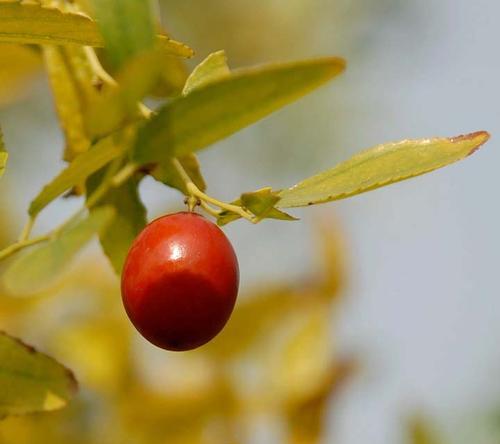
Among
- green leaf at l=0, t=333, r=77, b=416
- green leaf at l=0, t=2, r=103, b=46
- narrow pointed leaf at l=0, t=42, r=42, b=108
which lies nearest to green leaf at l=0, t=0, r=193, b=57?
green leaf at l=0, t=2, r=103, b=46

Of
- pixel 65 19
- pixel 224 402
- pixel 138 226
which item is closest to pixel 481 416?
pixel 224 402

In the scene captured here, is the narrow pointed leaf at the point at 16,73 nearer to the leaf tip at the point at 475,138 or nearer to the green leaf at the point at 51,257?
the green leaf at the point at 51,257

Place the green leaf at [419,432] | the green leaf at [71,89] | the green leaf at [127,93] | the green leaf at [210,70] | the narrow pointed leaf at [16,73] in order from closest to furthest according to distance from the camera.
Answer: the green leaf at [127,93] < the green leaf at [210,70] < the green leaf at [71,89] < the green leaf at [419,432] < the narrow pointed leaf at [16,73]

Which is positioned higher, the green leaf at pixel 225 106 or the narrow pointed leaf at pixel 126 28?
the narrow pointed leaf at pixel 126 28

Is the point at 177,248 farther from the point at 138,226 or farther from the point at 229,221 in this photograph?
the point at 138,226

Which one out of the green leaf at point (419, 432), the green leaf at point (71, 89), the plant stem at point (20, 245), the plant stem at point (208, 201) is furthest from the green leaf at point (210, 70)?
the green leaf at point (419, 432)

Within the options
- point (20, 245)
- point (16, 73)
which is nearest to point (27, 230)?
point (20, 245)

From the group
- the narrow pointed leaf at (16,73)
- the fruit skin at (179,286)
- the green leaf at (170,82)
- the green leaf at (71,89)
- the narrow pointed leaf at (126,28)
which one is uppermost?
the narrow pointed leaf at (16,73)

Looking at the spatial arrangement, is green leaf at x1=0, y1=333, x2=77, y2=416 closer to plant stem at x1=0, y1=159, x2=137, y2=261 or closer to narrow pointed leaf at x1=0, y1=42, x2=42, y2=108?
plant stem at x1=0, y1=159, x2=137, y2=261
